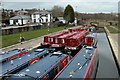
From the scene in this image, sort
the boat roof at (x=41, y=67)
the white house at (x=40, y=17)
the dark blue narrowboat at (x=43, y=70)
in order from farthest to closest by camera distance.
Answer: the white house at (x=40, y=17)
the boat roof at (x=41, y=67)
the dark blue narrowboat at (x=43, y=70)

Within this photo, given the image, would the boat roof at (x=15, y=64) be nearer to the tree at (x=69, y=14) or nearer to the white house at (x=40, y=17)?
the tree at (x=69, y=14)

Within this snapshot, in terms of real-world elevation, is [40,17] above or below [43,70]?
above

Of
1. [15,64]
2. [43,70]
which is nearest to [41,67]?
[43,70]

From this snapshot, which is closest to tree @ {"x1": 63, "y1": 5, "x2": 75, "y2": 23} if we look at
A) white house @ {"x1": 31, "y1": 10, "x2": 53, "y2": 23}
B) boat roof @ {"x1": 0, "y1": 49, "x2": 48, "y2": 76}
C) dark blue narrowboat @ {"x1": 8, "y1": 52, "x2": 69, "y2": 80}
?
white house @ {"x1": 31, "y1": 10, "x2": 53, "y2": 23}

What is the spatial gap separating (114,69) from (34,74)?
8.49 meters

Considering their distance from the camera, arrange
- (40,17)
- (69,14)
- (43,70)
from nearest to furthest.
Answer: (43,70), (69,14), (40,17)

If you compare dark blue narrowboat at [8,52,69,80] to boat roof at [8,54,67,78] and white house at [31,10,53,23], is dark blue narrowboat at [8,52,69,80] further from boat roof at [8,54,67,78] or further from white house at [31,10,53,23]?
white house at [31,10,53,23]

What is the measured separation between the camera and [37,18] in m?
54.2

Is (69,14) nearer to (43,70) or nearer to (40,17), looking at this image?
(40,17)

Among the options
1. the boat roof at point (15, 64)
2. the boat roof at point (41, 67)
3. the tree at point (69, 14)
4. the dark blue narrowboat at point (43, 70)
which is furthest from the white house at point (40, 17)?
the boat roof at point (41, 67)

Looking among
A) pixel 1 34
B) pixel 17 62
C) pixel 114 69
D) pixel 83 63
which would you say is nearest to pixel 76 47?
pixel 114 69

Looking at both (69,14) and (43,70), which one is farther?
(69,14)

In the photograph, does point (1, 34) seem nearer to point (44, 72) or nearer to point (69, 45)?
point (69, 45)

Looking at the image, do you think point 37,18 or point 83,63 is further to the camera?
point 37,18
